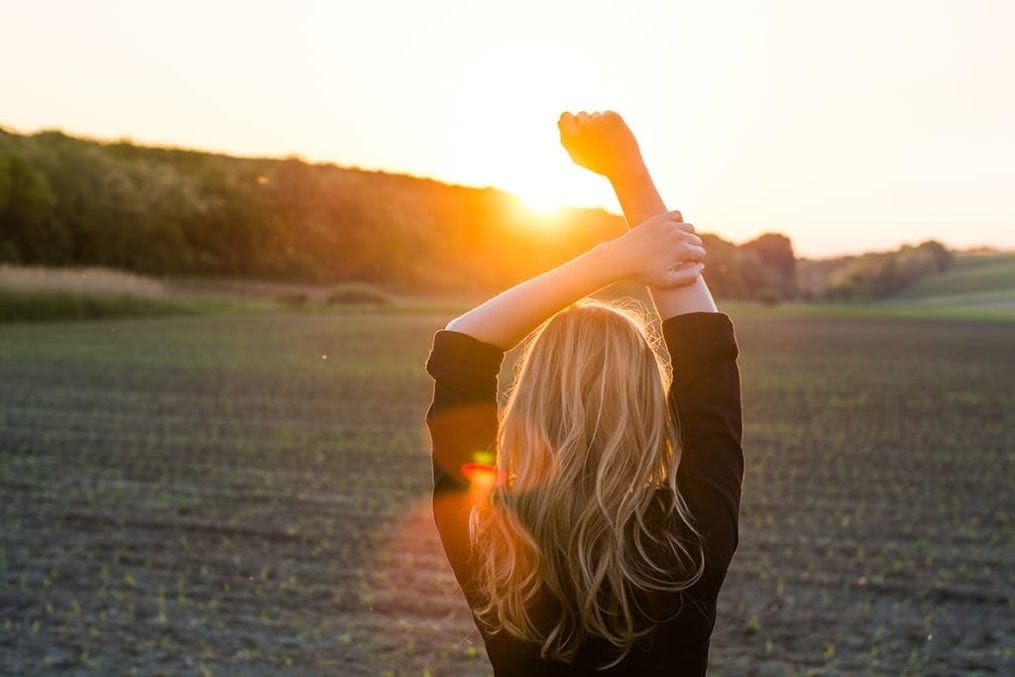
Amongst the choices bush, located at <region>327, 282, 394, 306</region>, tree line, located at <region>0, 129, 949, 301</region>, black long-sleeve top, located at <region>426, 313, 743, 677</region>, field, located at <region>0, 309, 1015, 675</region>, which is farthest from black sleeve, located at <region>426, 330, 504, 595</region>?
bush, located at <region>327, 282, 394, 306</region>

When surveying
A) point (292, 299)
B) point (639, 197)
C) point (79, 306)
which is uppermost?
point (639, 197)

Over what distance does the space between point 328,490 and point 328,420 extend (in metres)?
4.42

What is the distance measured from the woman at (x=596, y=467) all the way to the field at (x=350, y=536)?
1802mm

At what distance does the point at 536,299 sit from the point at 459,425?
0.22 meters

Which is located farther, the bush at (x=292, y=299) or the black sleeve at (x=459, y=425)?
the bush at (x=292, y=299)

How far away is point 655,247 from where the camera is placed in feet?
5.20

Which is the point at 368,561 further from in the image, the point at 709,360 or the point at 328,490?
the point at 709,360

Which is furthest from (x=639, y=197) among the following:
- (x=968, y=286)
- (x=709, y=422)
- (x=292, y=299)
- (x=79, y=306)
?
(x=968, y=286)

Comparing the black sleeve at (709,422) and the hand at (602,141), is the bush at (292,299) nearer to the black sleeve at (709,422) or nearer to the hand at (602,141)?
the hand at (602,141)

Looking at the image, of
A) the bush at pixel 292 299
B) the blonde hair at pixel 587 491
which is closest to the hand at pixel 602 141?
the blonde hair at pixel 587 491


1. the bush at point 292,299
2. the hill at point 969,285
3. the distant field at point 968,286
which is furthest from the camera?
the hill at point 969,285

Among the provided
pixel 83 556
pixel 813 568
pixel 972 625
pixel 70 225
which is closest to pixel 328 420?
pixel 83 556

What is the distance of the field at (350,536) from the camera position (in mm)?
5898

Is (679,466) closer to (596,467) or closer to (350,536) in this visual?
(596,467)
